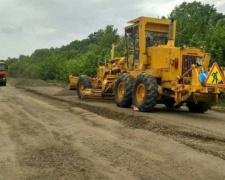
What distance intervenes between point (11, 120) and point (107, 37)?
207 ft

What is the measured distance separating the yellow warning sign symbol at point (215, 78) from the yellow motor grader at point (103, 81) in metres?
5.07

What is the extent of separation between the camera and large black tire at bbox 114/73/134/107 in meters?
12.0

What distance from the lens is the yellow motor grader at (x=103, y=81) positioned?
571 inches

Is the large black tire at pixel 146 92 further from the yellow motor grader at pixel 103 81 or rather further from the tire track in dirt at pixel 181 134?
the yellow motor grader at pixel 103 81

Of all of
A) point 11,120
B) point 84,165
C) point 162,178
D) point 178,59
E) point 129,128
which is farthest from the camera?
point 178,59

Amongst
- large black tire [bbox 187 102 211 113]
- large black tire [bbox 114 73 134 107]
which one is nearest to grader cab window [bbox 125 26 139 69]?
large black tire [bbox 114 73 134 107]

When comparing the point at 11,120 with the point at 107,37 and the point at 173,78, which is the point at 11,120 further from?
the point at 107,37

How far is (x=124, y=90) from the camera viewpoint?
39.7 ft

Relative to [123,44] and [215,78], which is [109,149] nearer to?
[215,78]

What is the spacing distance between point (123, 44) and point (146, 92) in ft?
11.9

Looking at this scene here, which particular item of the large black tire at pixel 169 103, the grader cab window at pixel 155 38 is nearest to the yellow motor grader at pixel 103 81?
the grader cab window at pixel 155 38

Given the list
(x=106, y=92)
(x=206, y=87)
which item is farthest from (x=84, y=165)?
(x=106, y=92)

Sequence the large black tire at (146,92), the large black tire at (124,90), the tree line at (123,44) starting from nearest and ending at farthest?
the large black tire at (146,92), the large black tire at (124,90), the tree line at (123,44)

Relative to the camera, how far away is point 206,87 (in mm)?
9438
